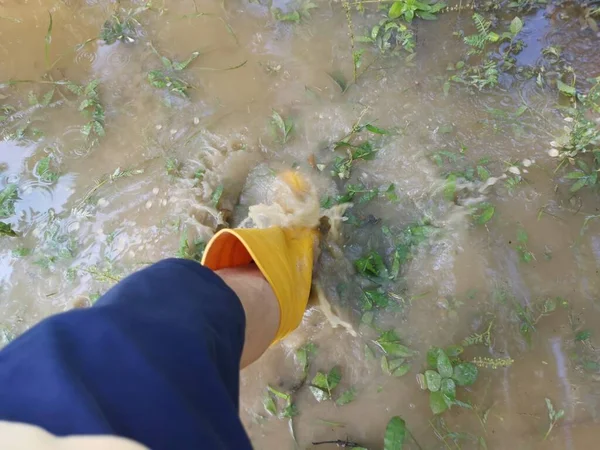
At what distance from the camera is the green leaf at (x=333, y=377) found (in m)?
1.84

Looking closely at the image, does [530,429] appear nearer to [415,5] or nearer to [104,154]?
[415,5]

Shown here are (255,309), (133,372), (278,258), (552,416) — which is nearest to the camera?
(133,372)

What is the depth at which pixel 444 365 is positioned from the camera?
173cm

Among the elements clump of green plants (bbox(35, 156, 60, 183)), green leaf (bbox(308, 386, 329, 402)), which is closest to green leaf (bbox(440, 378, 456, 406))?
green leaf (bbox(308, 386, 329, 402))

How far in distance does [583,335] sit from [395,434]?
2.74 ft

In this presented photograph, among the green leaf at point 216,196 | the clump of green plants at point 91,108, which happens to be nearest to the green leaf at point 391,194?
the green leaf at point 216,196

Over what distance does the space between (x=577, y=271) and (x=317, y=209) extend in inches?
43.2

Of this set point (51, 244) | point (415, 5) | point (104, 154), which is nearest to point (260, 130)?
point (104, 154)

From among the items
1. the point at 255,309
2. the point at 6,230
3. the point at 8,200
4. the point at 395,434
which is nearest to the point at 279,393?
the point at 395,434

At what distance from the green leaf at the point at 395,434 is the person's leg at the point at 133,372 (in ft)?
2.72

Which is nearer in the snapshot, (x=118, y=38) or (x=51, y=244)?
(x=51, y=244)

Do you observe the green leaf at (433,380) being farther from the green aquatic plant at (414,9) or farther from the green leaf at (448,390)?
the green aquatic plant at (414,9)

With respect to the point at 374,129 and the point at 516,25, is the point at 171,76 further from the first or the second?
the point at 516,25

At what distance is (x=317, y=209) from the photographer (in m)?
1.93
